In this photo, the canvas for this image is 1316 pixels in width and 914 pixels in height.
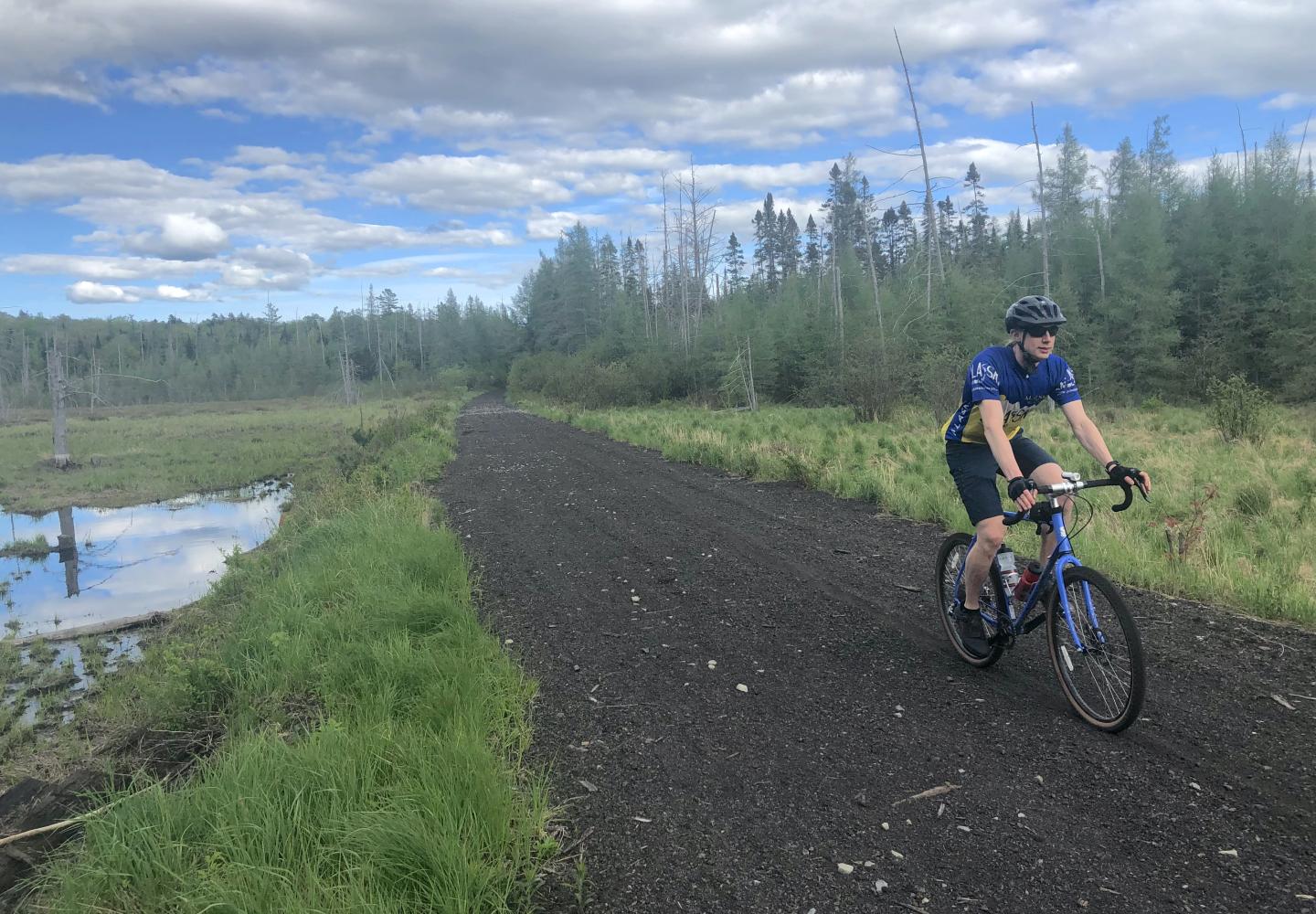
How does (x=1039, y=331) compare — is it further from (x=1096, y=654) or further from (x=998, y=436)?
(x=1096, y=654)

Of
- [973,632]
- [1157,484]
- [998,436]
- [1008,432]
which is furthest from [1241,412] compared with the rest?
[998,436]

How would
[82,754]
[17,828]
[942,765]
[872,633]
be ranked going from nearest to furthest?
[942,765] → [17,828] → [872,633] → [82,754]

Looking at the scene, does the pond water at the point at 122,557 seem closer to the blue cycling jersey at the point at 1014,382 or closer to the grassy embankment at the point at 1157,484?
the grassy embankment at the point at 1157,484

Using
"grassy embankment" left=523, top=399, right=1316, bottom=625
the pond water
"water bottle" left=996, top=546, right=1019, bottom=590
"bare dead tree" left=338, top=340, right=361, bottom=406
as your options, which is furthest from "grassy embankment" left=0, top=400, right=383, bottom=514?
"water bottle" left=996, top=546, right=1019, bottom=590

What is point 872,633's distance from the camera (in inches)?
200

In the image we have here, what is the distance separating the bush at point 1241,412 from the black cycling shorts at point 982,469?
43.9 ft

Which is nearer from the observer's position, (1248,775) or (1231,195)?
(1248,775)

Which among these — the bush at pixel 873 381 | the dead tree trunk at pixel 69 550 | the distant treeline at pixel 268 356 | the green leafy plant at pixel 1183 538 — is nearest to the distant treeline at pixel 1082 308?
the bush at pixel 873 381

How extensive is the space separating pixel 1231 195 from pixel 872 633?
1717 inches

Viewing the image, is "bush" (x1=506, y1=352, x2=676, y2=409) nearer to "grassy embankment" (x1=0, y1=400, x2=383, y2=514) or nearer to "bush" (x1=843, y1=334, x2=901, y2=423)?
"grassy embankment" (x1=0, y1=400, x2=383, y2=514)

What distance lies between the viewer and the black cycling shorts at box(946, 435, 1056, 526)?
418cm

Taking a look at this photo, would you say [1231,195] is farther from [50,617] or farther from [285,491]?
[50,617]

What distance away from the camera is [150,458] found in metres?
29.4

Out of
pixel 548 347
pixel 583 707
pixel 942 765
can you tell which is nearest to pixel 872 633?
Answer: pixel 942 765
